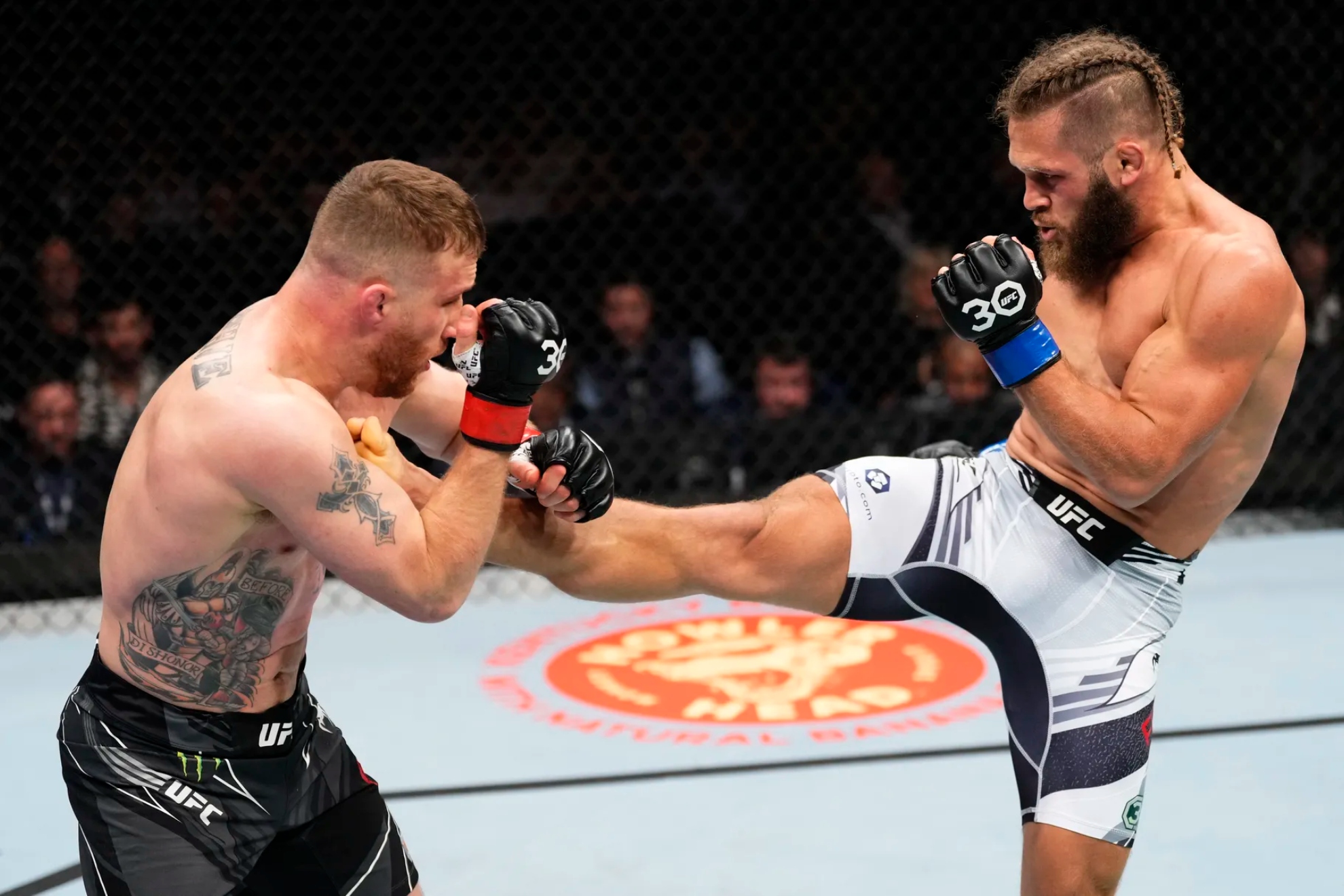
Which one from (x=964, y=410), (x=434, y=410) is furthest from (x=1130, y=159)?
(x=964, y=410)

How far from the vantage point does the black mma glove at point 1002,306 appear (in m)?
1.93

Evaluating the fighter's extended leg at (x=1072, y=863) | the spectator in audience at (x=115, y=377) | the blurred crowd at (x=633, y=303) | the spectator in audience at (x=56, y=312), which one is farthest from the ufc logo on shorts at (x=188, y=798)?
the spectator in audience at (x=56, y=312)

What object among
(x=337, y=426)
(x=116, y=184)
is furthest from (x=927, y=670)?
(x=116, y=184)

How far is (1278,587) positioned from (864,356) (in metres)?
1.52

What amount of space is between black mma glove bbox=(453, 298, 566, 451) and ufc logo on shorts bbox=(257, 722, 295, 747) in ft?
1.44

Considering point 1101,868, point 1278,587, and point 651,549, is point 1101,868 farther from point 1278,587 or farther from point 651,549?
point 1278,587

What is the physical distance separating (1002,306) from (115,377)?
342 centimetres

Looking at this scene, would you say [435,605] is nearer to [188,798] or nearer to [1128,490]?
[188,798]

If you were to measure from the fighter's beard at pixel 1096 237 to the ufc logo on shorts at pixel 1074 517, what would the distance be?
1.11ft

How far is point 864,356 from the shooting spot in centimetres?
494

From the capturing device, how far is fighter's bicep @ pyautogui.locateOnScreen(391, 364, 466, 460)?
6.83 feet

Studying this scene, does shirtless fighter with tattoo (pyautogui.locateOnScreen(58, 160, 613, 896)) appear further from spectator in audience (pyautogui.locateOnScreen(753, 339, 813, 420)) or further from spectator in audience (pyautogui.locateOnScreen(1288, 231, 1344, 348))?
spectator in audience (pyautogui.locateOnScreen(1288, 231, 1344, 348))

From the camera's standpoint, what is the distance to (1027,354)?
6.43 ft

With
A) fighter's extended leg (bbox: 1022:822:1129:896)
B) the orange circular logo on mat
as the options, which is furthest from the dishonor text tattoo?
the orange circular logo on mat
